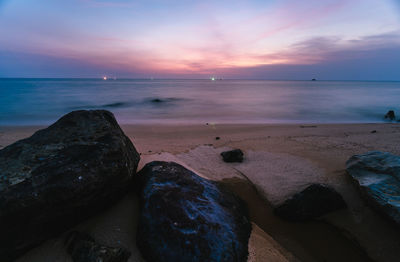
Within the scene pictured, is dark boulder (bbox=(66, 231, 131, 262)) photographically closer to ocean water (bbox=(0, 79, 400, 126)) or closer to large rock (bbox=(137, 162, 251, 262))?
large rock (bbox=(137, 162, 251, 262))

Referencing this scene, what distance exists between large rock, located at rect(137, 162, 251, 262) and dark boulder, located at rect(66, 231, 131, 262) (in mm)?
232

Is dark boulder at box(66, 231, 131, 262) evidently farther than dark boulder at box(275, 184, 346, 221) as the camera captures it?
No

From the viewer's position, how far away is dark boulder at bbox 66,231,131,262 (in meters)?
1.95

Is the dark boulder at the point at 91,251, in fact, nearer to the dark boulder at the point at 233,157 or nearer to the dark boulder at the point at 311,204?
the dark boulder at the point at 311,204

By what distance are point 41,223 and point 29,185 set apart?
1.40 feet

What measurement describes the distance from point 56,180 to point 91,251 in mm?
865

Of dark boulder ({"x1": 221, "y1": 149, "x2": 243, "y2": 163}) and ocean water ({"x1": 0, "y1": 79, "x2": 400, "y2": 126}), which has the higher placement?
dark boulder ({"x1": 221, "y1": 149, "x2": 243, "y2": 163})

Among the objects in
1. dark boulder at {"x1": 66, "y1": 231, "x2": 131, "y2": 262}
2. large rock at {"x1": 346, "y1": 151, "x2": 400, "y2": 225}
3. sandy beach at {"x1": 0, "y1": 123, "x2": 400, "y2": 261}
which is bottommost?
sandy beach at {"x1": 0, "y1": 123, "x2": 400, "y2": 261}

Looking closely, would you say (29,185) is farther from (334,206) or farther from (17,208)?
(334,206)

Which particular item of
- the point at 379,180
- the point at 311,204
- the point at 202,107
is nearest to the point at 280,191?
the point at 311,204

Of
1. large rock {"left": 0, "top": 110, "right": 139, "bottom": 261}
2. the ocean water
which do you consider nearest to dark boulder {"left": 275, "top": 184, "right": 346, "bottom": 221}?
large rock {"left": 0, "top": 110, "right": 139, "bottom": 261}

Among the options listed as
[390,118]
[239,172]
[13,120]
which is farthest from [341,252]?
[13,120]

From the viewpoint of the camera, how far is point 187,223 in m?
2.22

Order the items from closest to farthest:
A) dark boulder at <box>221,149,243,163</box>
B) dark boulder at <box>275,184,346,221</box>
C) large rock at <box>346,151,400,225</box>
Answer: large rock at <box>346,151,400,225</box> → dark boulder at <box>275,184,346,221</box> → dark boulder at <box>221,149,243,163</box>
